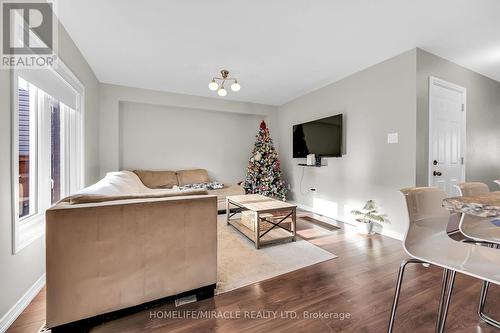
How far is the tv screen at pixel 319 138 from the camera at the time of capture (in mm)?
3746

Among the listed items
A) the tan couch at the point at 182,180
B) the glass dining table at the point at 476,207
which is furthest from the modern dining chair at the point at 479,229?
the tan couch at the point at 182,180

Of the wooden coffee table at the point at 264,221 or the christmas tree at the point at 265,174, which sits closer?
the wooden coffee table at the point at 264,221

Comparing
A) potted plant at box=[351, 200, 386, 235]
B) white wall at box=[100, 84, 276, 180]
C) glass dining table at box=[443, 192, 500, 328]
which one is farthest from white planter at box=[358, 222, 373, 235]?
white wall at box=[100, 84, 276, 180]

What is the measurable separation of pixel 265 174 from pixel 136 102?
3043 mm

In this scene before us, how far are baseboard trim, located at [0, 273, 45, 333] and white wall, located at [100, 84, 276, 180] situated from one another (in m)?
2.56

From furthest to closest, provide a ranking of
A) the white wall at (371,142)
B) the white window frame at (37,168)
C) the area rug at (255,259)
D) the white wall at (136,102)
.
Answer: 1. the white wall at (136,102)
2. the white wall at (371,142)
3. the area rug at (255,259)
4. the white window frame at (37,168)

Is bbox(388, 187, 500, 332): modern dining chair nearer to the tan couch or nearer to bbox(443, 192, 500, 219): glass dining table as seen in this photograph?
bbox(443, 192, 500, 219): glass dining table

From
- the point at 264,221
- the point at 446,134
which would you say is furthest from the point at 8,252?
the point at 446,134

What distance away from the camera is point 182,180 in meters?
4.64

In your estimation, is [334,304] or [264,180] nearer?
[334,304]

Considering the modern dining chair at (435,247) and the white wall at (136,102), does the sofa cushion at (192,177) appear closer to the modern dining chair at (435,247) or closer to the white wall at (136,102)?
the white wall at (136,102)

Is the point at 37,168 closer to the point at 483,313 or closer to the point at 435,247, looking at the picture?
the point at 435,247

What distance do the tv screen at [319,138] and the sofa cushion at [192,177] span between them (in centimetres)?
207

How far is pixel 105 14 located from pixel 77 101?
1.31 meters
